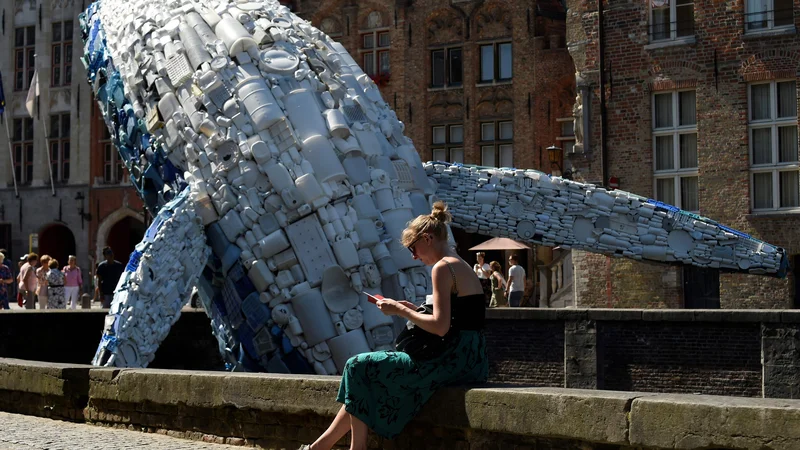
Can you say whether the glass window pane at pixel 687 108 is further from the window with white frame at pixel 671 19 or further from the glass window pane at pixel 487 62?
the glass window pane at pixel 487 62

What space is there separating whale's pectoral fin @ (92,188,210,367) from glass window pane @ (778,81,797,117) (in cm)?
1618

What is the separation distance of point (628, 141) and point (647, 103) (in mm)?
912

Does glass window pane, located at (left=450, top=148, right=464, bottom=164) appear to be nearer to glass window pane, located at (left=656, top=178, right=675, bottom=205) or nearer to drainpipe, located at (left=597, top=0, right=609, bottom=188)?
drainpipe, located at (left=597, top=0, right=609, bottom=188)

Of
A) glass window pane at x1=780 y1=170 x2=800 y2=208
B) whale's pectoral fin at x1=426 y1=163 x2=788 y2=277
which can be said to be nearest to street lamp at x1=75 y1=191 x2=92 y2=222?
glass window pane at x1=780 y1=170 x2=800 y2=208

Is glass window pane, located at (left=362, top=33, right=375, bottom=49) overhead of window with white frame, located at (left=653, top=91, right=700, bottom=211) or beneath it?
overhead

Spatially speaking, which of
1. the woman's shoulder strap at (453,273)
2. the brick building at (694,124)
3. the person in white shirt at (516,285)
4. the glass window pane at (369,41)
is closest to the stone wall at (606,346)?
the person in white shirt at (516,285)

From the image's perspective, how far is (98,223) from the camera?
4103cm

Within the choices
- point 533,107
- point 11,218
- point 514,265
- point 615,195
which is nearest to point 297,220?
point 615,195

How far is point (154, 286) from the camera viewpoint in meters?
10.7

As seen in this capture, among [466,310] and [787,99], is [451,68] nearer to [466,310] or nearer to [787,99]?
[787,99]

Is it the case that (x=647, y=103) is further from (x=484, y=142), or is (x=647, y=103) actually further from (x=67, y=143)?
(x=67, y=143)

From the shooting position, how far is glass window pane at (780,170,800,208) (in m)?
24.0

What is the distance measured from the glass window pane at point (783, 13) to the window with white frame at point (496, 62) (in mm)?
9361

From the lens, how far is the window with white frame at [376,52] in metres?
34.2
